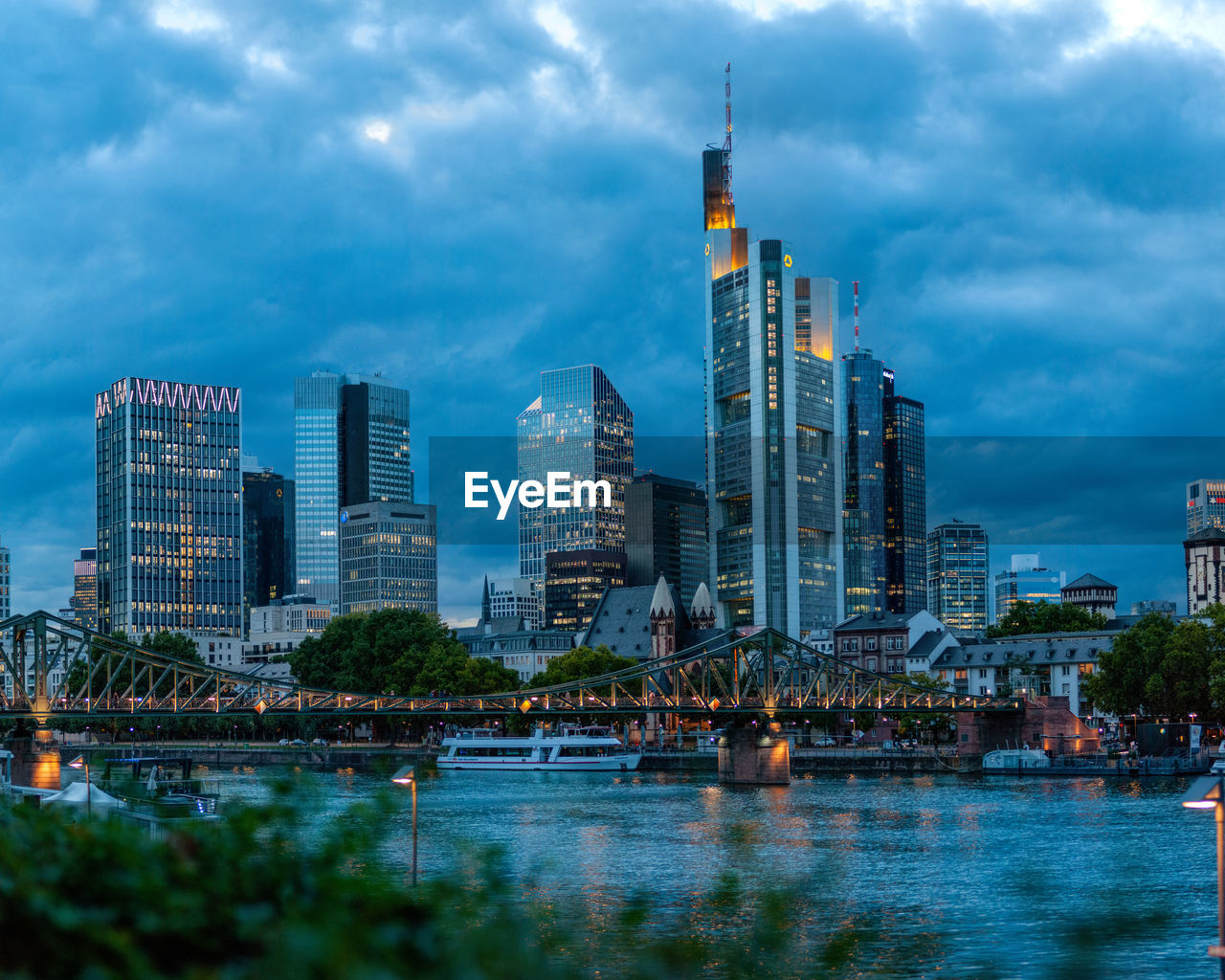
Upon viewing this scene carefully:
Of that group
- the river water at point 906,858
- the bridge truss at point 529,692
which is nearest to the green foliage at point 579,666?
the bridge truss at point 529,692

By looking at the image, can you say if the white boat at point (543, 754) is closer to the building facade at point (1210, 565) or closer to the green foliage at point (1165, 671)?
the green foliage at point (1165, 671)

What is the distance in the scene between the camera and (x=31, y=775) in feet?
320

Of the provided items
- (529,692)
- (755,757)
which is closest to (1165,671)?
(755,757)

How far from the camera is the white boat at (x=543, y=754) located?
438 feet

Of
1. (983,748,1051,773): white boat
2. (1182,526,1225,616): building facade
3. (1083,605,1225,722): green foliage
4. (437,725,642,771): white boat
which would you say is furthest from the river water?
(1182,526,1225,616): building facade

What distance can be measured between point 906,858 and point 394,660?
112546 millimetres

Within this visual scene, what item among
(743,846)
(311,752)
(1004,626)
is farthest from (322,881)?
(1004,626)

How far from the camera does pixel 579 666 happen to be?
6284 inches

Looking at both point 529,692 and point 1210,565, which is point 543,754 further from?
point 1210,565

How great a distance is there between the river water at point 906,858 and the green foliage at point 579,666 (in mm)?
57041

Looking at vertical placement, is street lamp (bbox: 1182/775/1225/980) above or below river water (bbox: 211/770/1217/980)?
above

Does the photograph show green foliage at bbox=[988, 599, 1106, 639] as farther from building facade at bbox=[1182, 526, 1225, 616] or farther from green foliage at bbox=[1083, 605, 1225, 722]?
green foliage at bbox=[1083, 605, 1225, 722]

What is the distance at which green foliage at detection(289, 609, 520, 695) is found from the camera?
155m

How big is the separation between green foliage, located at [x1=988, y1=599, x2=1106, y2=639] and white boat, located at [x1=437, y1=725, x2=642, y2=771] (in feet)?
208
